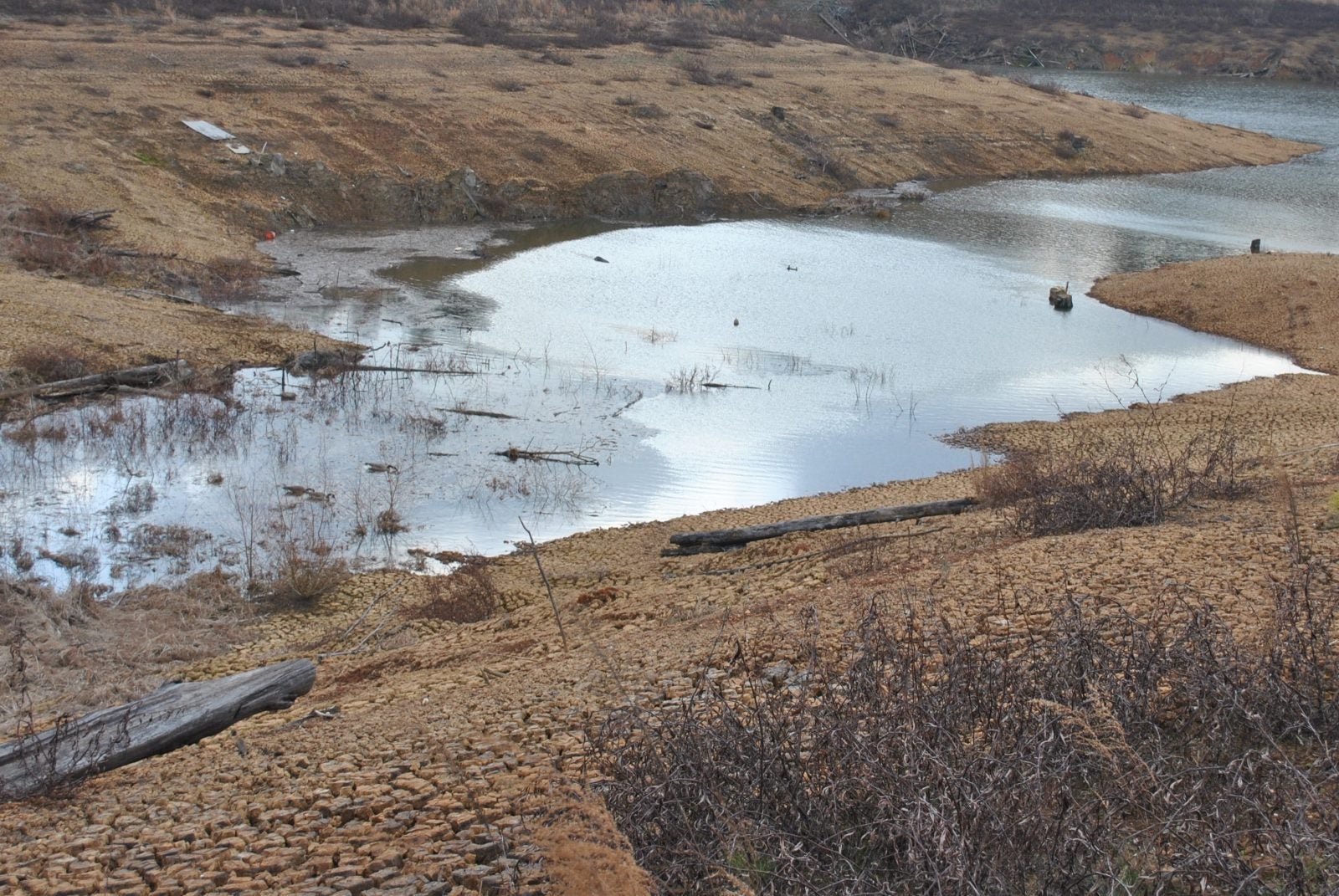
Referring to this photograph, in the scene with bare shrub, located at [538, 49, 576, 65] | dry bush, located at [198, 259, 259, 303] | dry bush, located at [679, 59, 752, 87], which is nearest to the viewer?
dry bush, located at [198, 259, 259, 303]

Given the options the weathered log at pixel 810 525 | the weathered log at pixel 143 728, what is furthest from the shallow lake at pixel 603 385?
the weathered log at pixel 143 728

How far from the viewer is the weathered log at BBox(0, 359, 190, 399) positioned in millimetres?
15555

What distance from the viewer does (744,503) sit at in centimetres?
1378

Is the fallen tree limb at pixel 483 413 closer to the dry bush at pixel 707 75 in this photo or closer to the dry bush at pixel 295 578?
the dry bush at pixel 295 578

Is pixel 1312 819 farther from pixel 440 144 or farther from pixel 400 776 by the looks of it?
pixel 440 144

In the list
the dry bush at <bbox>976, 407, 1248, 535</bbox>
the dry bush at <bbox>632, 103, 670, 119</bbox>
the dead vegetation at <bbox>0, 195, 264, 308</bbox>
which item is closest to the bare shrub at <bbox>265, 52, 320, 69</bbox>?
the dry bush at <bbox>632, 103, 670, 119</bbox>

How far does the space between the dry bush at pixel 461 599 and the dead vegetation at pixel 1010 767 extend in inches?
177

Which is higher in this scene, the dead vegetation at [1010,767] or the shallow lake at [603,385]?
the dead vegetation at [1010,767]

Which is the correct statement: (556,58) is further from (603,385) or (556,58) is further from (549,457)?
(549,457)

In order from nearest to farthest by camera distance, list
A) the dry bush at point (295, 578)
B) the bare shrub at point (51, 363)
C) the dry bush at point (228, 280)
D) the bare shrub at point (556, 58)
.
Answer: the dry bush at point (295, 578), the bare shrub at point (51, 363), the dry bush at point (228, 280), the bare shrub at point (556, 58)

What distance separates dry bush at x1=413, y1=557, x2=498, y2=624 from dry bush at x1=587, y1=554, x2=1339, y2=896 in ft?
14.9

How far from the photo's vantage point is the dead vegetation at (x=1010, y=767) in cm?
393

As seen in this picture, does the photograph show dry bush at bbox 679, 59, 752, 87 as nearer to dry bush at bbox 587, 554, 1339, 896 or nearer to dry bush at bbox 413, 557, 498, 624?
dry bush at bbox 413, 557, 498, 624

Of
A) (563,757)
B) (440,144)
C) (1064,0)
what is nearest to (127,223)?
(440,144)
